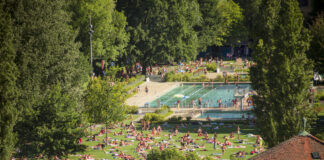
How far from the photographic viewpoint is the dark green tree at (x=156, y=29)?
74875 mm

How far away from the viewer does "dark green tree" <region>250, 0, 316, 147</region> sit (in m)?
30.9

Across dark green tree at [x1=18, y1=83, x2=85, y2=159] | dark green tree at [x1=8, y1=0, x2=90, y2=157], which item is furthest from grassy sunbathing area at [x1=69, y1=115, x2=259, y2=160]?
dark green tree at [x1=8, y1=0, x2=90, y2=157]

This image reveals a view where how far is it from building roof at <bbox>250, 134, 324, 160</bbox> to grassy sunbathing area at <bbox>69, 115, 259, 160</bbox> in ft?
61.5

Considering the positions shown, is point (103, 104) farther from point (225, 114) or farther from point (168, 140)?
point (225, 114)

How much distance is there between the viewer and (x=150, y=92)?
68312 mm

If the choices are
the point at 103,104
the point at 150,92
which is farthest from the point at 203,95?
the point at 103,104

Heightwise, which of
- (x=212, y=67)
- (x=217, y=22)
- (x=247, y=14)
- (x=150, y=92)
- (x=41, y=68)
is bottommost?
(x=150, y=92)

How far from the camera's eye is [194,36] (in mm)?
79938

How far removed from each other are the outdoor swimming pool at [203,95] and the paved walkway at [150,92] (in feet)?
2.57

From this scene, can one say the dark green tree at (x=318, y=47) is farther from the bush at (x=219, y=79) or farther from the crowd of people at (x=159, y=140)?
the bush at (x=219, y=79)

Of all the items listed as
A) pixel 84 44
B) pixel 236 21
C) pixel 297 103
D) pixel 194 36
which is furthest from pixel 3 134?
pixel 236 21

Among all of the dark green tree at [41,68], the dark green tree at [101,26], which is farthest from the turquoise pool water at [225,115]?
the dark green tree at [101,26]

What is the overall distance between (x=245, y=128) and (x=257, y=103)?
1399 cm

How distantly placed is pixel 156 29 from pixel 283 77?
1774 inches
